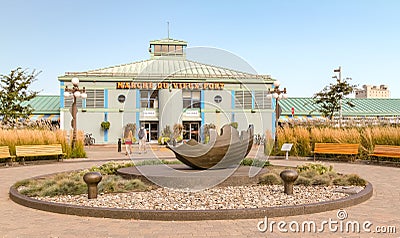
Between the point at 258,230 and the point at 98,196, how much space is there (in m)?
3.83

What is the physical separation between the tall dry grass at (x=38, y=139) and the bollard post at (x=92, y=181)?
9865 millimetres

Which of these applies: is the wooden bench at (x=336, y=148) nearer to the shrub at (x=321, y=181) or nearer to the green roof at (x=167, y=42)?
the shrub at (x=321, y=181)

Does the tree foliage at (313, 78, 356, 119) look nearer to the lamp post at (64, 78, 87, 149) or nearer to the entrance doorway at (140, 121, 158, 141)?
the entrance doorway at (140, 121, 158, 141)

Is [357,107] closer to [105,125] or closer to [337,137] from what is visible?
[105,125]

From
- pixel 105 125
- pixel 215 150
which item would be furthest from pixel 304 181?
pixel 105 125

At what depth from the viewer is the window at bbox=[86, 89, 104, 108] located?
125ft

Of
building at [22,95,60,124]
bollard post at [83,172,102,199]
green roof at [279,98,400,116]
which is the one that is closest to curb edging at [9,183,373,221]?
bollard post at [83,172,102,199]

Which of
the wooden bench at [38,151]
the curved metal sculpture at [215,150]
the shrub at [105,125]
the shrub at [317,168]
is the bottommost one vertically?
the shrub at [317,168]

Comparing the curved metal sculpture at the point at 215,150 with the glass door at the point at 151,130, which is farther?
the glass door at the point at 151,130

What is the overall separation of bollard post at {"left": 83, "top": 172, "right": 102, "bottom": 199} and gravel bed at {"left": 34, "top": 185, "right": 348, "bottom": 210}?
0.15 meters

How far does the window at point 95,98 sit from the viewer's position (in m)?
38.0

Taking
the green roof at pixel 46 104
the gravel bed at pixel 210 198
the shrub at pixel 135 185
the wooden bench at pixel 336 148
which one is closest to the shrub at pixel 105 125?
the green roof at pixel 46 104

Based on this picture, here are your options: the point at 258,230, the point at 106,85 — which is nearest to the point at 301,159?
the point at 258,230

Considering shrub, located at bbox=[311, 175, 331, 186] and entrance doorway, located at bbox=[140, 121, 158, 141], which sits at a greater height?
entrance doorway, located at bbox=[140, 121, 158, 141]
